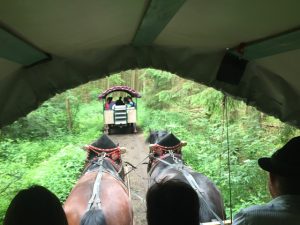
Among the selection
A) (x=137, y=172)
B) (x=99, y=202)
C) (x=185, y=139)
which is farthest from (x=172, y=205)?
(x=185, y=139)

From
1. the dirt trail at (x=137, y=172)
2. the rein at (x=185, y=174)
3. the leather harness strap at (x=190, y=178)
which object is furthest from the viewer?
the dirt trail at (x=137, y=172)

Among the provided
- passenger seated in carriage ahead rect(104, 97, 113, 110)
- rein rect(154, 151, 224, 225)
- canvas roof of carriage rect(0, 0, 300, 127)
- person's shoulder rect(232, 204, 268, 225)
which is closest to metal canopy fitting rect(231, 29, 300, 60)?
canvas roof of carriage rect(0, 0, 300, 127)

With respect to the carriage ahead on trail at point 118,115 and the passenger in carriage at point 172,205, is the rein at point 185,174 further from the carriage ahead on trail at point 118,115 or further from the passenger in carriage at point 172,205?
the carriage ahead on trail at point 118,115

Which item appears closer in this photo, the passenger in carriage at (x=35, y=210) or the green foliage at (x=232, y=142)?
the passenger in carriage at (x=35, y=210)

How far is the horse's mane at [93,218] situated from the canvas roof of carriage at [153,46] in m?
1.52

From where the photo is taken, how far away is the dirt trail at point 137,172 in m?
7.49

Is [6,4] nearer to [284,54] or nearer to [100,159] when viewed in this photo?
[284,54]

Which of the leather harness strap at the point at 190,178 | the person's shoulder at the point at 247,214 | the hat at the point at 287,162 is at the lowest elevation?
the leather harness strap at the point at 190,178

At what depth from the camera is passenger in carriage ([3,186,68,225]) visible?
1.27 metres

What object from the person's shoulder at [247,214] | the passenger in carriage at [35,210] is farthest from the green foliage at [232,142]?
the passenger in carriage at [35,210]

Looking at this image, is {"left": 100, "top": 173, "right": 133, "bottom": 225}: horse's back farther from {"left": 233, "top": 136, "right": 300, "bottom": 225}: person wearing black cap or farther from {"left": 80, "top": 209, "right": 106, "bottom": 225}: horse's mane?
{"left": 233, "top": 136, "right": 300, "bottom": 225}: person wearing black cap

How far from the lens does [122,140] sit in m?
14.1

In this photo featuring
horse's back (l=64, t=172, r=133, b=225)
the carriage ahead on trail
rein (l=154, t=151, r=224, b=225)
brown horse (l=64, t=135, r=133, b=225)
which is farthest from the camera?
the carriage ahead on trail

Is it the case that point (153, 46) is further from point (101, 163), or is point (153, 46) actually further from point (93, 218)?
point (101, 163)
